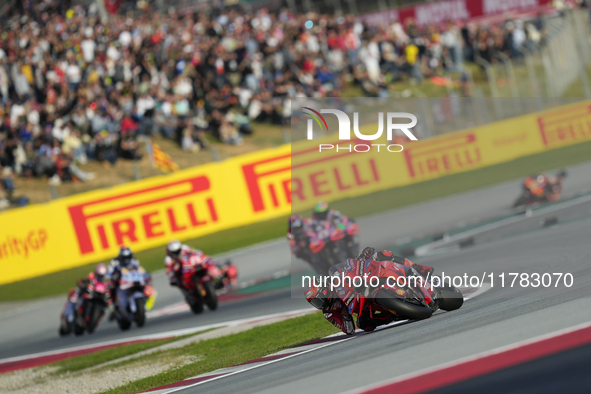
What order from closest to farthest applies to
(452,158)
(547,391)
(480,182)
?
(547,391) < (452,158) < (480,182)

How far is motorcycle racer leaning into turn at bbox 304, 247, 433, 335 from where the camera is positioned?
256 inches

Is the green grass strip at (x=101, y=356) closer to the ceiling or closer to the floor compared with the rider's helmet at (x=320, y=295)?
closer to the floor

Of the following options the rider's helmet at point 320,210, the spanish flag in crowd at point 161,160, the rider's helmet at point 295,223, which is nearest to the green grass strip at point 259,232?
the spanish flag in crowd at point 161,160

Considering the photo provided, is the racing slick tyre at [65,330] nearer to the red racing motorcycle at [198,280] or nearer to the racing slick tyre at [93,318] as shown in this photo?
the racing slick tyre at [93,318]

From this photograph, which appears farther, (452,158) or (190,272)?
(452,158)

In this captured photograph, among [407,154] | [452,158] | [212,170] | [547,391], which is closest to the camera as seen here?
[547,391]

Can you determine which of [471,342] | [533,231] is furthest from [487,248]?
[471,342]

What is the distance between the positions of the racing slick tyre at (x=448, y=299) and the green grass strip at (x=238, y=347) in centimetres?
138

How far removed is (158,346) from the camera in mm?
10062

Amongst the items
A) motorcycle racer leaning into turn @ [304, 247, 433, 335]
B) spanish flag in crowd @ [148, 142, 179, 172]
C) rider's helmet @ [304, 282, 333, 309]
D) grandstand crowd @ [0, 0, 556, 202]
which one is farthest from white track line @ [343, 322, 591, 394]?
grandstand crowd @ [0, 0, 556, 202]

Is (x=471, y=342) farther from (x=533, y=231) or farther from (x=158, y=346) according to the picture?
(x=533, y=231)

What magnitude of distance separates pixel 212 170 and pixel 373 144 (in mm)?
10349

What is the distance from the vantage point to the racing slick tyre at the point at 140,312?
11.5 meters

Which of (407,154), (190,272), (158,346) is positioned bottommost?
(158,346)
